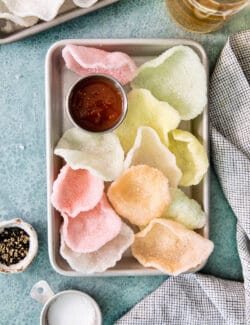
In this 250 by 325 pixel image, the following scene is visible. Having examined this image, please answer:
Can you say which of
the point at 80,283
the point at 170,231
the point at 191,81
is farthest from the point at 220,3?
the point at 80,283

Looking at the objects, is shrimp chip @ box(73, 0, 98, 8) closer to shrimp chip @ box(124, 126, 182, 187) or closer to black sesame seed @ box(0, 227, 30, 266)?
shrimp chip @ box(124, 126, 182, 187)

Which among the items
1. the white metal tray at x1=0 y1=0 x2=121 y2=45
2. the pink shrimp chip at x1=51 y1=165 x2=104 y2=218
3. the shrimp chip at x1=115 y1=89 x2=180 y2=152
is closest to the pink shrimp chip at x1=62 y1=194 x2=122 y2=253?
the pink shrimp chip at x1=51 y1=165 x2=104 y2=218

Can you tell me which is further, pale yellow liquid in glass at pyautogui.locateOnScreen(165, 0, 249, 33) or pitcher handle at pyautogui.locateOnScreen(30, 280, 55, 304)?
pitcher handle at pyautogui.locateOnScreen(30, 280, 55, 304)

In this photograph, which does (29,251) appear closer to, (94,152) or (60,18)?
(94,152)

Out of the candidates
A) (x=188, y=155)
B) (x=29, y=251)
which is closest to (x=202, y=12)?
(x=188, y=155)

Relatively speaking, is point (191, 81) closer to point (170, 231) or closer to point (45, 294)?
point (170, 231)

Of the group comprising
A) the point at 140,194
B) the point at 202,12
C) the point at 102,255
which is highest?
the point at 202,12

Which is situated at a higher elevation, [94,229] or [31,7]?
[31,7]
